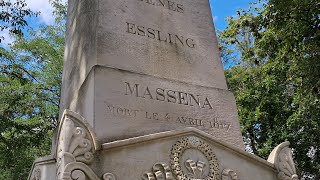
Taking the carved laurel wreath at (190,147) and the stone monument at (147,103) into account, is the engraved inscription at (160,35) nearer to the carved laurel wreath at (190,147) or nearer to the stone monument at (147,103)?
the stone monument at (147,103)

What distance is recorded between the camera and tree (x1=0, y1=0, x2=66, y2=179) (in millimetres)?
15402

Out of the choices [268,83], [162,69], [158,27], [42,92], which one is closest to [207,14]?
[158,27]

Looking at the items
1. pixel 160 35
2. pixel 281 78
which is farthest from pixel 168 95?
pixel 281 78

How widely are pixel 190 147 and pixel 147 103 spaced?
0.91 meters

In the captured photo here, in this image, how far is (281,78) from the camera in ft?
53.1

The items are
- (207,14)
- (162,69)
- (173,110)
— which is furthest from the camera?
(207,14)

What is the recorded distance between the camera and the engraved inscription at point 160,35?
6.55m

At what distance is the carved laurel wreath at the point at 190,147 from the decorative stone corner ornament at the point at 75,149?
0.87 meters

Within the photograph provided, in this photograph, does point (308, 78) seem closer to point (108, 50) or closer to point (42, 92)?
point (108, 50)

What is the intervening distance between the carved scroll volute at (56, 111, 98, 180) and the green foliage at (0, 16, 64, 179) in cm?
975

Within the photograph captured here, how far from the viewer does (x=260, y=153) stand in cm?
1767

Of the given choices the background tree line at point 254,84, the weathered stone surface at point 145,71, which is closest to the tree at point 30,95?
the background tree line at point 254,84

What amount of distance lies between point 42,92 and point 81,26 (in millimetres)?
12610

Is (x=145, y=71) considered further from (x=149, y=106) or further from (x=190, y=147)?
(x=190, y=147)
